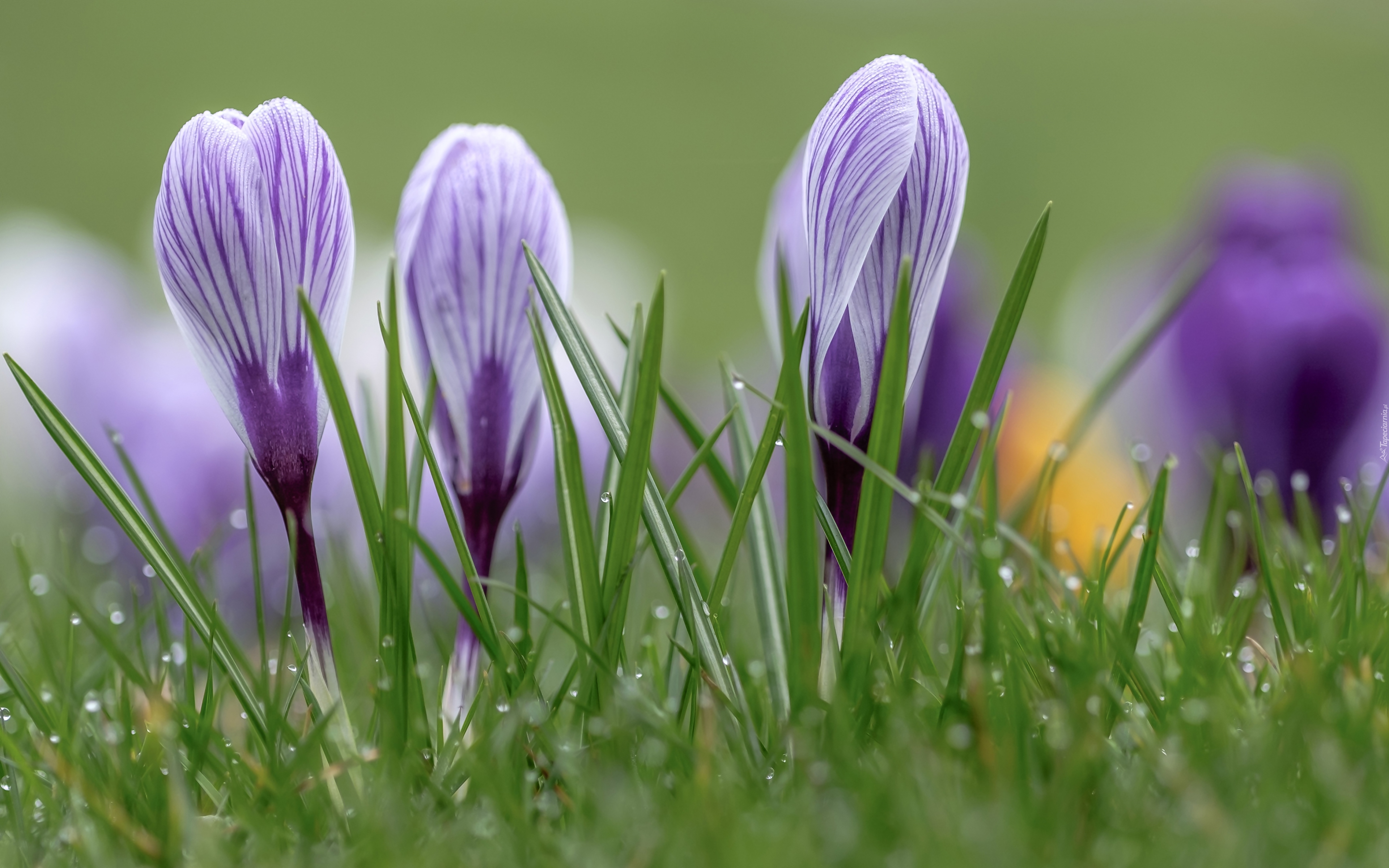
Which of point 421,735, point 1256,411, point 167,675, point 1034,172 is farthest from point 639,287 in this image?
point 1034,172

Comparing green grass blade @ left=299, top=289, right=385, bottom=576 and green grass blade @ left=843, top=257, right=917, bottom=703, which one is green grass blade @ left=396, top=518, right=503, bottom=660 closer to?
green grass blade @ left=299, top=289, right=385, bottom=576

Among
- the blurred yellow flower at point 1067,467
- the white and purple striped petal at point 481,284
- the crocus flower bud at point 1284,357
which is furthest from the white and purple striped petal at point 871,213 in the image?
the blurred yellow flower at point 1067,467

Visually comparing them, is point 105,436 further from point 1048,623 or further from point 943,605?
point 1048,623

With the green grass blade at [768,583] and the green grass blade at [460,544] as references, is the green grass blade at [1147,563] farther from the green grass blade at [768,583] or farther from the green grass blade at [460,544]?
the green grass blade at [460,544]

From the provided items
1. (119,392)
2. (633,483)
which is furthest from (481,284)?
(119,392)

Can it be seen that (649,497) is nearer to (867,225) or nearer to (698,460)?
(698,460)

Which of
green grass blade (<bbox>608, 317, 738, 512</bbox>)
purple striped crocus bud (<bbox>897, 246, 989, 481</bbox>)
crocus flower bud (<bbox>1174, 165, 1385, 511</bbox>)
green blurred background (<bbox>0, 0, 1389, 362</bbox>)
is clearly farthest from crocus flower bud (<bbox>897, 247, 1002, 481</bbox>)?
green blurred background (<bbox>0, 0, 1389, 362</bbox>)
